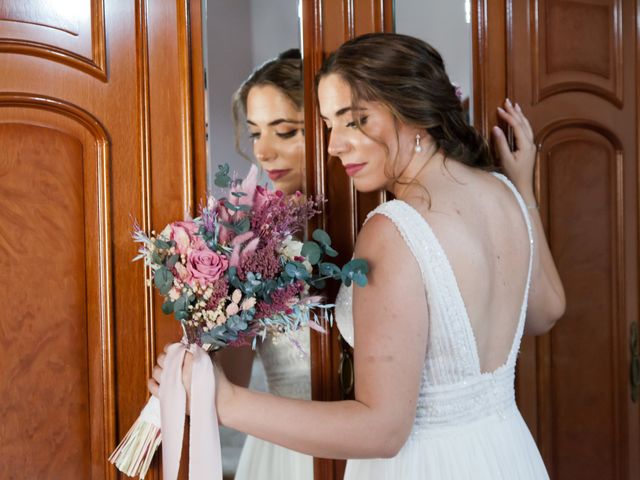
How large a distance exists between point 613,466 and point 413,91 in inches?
56.3

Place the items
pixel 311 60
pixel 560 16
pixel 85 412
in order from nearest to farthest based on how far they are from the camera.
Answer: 1. pixel 85 412
2. pixel 311 60
3. pixel 560 16

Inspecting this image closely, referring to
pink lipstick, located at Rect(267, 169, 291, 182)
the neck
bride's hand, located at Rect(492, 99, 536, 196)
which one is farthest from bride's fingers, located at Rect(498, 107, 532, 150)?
pink lipstick, located at Rect(267, 169, 291, 182)

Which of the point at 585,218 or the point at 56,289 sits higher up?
the point at 585,218

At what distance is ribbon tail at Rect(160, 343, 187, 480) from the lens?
57.4 inches

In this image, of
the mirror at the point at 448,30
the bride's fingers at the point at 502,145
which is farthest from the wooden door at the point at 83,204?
the bride's fingers at the point at 502,145

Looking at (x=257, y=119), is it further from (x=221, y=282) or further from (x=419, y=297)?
(x=419, y=297)

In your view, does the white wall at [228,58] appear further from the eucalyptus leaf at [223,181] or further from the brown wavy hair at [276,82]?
the eucalyptus leaf at [223,181]

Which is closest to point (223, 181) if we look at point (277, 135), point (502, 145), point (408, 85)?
point (277, 135)

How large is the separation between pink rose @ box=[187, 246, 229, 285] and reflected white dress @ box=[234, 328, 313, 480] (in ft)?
1.20

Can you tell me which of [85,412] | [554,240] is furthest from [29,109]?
[554,240]

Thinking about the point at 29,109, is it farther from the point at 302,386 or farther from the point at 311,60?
the point at 302,386

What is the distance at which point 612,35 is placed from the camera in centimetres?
217

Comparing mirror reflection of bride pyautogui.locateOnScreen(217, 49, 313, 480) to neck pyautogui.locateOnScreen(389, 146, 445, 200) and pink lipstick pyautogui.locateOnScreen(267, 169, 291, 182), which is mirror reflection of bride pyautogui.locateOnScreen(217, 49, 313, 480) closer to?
pink lipstick pyautogui.locateOnScreen(267, 169, 291, 182)

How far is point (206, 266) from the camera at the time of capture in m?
1.36
